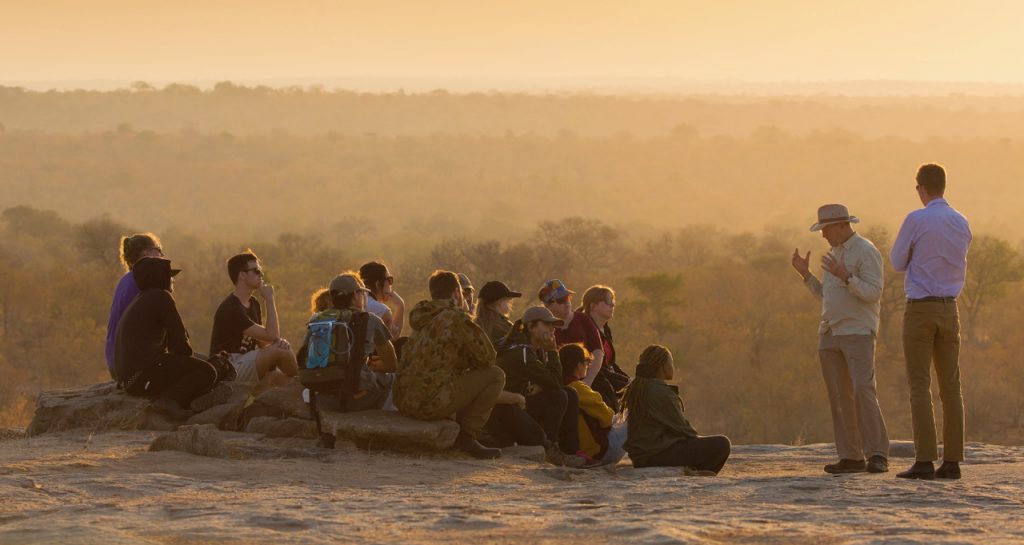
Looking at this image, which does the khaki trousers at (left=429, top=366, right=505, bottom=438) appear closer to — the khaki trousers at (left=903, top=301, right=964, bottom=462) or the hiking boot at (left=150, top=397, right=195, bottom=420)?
the hiking boot at (left=150, top=397, right=195, bottom=420)

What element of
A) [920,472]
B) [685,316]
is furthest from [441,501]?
[685,316]

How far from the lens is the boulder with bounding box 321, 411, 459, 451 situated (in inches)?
363

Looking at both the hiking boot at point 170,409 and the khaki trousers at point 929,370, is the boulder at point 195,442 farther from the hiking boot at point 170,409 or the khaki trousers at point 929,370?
the khaki trousers at point 929,370

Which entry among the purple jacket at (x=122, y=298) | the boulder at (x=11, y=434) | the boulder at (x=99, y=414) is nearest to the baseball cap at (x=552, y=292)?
the boulder at (x=99, y=414)

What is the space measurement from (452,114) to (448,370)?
151096 mm

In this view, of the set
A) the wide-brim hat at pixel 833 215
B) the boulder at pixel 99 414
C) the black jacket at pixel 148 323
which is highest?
the wide-brim hat at pixel 833 215

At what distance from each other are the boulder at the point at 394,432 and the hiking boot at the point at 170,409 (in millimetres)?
1475

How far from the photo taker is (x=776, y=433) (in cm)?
3616

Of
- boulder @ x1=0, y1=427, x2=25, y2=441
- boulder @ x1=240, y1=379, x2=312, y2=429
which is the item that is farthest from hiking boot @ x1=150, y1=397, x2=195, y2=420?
boulder @ x1=0, y1=427, x2=25, y2=441

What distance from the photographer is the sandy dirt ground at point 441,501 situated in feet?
20.9

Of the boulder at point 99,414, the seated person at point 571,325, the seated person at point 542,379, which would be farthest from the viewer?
the seated person at point 571,325

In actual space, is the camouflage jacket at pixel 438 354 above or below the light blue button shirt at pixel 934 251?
below

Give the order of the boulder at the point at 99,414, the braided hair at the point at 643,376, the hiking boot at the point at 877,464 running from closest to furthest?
1. the hiking boot at the point at 877,464
2. the braided hair at the point at 643,376
3. the boulder at the point at 99,414

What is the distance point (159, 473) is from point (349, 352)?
1.68 meters
